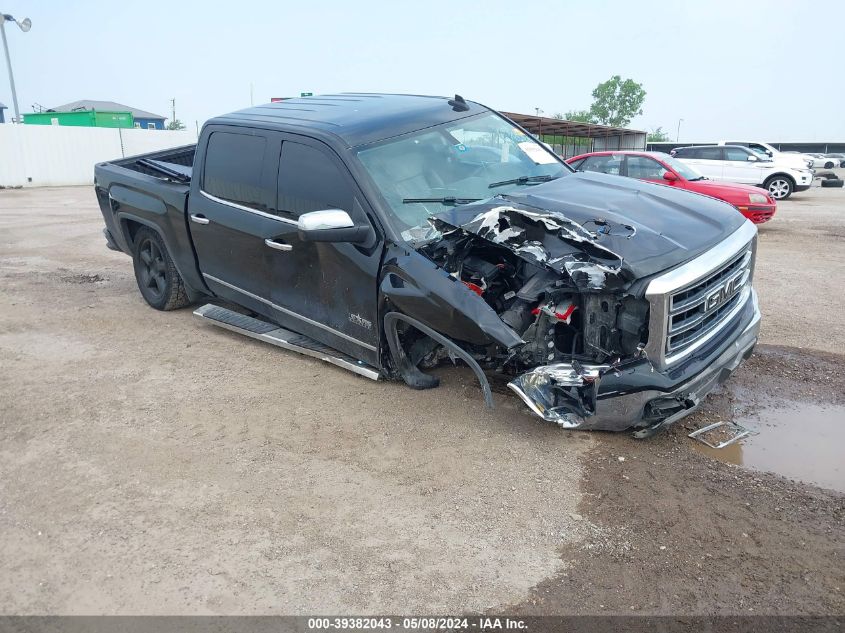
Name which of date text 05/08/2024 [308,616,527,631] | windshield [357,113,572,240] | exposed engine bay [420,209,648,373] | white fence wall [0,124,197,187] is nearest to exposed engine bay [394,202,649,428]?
exposed engine bay [420,209,648,373]

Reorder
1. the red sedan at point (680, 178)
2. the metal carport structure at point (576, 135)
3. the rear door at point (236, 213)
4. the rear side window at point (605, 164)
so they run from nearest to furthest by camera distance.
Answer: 1. the rear door at point (236, 213)
2. the red sedan at point (680, 178)
3. the rear side window at point (605, 164)
4. the metal carport structure at point (576, 135)

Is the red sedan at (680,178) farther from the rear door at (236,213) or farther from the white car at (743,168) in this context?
the rear door at (236,213)

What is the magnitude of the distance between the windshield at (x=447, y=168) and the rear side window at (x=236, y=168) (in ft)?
3.29

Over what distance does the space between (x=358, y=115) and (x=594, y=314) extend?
2398 millimetres

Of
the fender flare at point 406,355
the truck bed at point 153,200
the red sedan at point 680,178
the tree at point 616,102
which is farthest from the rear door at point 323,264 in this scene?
the tree at point 616,102

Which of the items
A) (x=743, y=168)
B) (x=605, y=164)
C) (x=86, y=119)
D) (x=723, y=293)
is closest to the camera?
(x=723, y=293)

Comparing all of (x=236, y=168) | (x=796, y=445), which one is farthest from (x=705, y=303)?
(x=236, y=168)

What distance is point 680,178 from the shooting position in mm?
11812

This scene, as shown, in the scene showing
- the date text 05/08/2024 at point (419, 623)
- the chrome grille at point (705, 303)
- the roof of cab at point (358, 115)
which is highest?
the roof of cab at point (358, 115)

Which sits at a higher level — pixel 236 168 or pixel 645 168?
pixel 236 168

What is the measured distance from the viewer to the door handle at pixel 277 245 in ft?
15.3

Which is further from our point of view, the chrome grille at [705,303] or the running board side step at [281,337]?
the running board side step at [281,337]

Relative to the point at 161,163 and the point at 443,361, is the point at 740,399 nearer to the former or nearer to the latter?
the point at 443,361

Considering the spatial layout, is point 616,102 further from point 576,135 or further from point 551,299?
point 551,299
